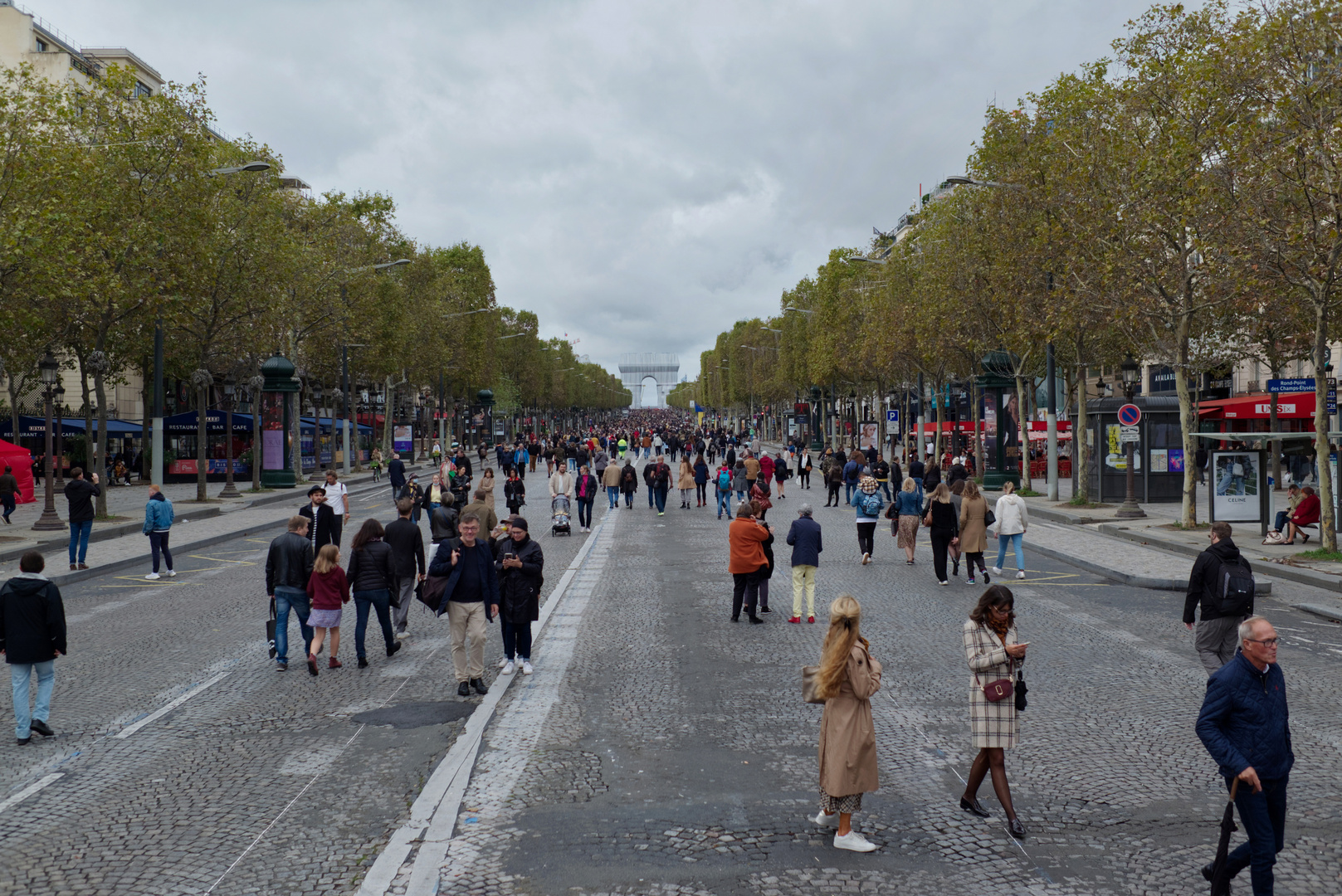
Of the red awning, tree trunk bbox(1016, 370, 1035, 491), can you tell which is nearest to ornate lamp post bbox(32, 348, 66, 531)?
tree trunk bbox(1016, 370, 1035, 491)

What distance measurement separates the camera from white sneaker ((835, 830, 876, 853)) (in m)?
5.90

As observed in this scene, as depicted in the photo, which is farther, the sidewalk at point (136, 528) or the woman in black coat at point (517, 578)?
the sidewalk at point (136, 528)

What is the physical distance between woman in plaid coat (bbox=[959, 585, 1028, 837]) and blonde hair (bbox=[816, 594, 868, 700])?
671mm

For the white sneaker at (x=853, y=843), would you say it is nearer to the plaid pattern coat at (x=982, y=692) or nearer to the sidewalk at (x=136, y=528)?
the plaid pattern coat at (x=982, y=692)

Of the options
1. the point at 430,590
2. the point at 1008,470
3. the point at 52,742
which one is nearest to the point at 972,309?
the point at 1008,470

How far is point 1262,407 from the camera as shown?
38.2 m

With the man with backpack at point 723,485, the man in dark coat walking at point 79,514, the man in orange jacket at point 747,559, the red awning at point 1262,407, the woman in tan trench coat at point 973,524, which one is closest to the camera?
the man in orange jacket at point 747,559

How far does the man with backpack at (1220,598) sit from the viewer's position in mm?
8742

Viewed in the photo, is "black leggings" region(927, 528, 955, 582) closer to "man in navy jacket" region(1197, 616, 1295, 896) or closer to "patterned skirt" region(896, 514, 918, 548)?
"patterned skirt" region(896, 514, 918, 548)

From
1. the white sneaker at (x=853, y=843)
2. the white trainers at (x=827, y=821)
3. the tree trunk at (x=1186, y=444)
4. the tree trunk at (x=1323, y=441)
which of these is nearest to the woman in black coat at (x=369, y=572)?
the white trainers at (x=827, y=821)

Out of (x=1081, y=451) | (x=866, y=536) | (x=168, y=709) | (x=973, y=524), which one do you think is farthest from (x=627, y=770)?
(x=1081, y=451)

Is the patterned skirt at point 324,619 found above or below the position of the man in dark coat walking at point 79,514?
below

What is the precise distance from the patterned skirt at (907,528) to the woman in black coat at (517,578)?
385 inches

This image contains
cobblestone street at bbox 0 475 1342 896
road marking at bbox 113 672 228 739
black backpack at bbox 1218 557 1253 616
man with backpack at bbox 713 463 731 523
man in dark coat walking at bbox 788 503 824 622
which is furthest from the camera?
man with backpack at bbox 713 463 731 523
